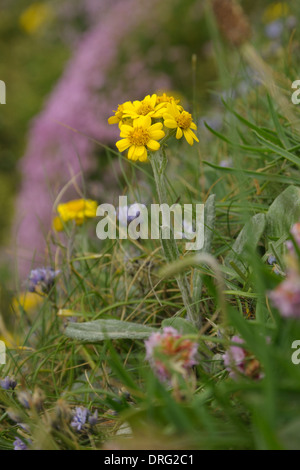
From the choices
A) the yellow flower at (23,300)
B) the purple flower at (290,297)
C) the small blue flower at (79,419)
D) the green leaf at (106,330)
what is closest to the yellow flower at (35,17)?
the yellow flower at (23,300)

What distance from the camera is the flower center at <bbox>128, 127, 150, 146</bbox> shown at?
0.83 m

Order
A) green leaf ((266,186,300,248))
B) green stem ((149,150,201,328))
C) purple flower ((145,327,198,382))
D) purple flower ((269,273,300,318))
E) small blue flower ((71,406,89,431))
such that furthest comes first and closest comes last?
1. green leaf ((266,186,300,248))
2. green stem ((149,150,201,328))
3. small blue flower ((71,406,89,431))
4. purple flower ((145,327,198,382))
5. purple flower ((269,273,300,318))

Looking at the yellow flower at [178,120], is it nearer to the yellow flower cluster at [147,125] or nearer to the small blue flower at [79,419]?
the yellow flower cluster at [147,125]

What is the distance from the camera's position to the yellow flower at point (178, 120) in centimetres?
83

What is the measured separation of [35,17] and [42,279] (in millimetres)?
6490

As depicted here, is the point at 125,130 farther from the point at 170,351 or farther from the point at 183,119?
the point at 170,351

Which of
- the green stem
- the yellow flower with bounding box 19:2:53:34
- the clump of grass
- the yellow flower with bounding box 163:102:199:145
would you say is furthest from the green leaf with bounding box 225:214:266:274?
the yellow flower with bounding box 19:2:53:34

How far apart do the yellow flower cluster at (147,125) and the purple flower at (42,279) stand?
486mm

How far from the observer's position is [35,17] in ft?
22.2

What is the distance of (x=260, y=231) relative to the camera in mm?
985

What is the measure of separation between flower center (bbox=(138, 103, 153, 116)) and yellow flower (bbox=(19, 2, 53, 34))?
6.29 meters

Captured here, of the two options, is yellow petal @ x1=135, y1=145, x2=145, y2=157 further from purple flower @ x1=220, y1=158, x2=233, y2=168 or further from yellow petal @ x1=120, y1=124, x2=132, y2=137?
purple flower @ x1=220, y1=158, x2=233, y2=168

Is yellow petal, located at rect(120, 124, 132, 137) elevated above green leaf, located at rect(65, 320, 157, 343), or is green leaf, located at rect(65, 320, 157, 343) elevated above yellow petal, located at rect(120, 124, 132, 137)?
yellow petal, located at rect(120, 124, 132, 137)
